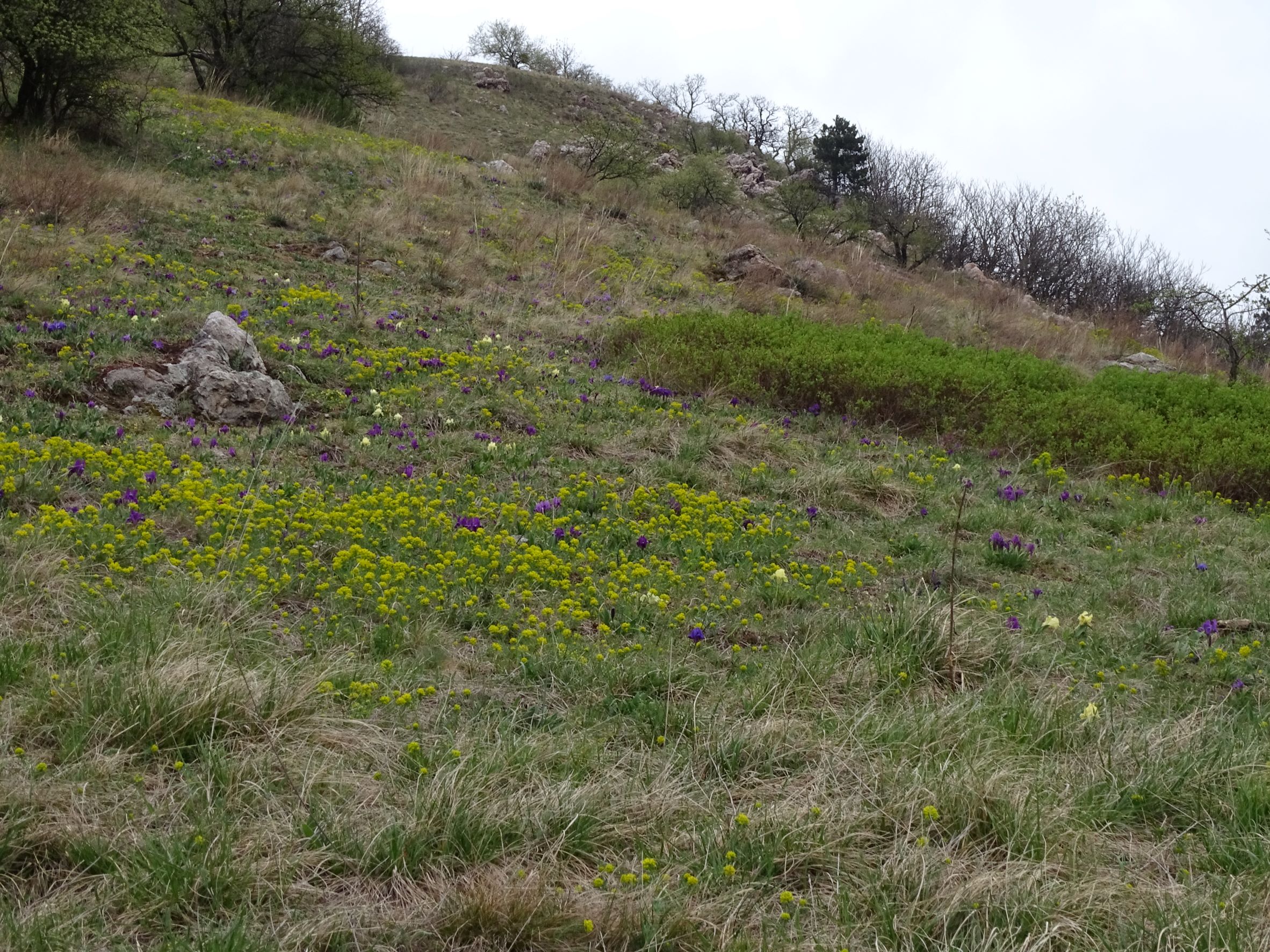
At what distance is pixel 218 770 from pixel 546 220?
14351mm

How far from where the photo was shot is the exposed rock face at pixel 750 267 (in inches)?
667

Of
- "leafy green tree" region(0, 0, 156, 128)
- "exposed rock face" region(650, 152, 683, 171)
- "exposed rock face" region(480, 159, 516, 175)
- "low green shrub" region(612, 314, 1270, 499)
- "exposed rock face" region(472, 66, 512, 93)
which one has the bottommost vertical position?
"low green shrub" region(612, 314, 1270, 499)

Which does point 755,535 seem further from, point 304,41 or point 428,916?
point 304,41

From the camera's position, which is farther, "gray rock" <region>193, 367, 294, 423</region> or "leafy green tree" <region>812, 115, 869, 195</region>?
"leafy green tree" <region>812, 115, 869, 195</region>

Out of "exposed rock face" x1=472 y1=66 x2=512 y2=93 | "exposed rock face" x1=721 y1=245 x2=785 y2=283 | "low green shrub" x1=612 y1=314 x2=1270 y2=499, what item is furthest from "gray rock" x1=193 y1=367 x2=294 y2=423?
"exposed rock face" x1=472 y1=66 x2=512 y2=93

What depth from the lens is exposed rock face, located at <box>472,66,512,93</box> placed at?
38031mm

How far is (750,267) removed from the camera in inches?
677

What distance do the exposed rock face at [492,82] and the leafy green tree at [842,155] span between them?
47.5ft

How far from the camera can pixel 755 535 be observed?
595 cm

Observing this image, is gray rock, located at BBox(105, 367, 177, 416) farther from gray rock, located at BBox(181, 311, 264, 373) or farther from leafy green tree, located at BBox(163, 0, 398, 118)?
leafy green tree, located at BBox(163, 0, 398, 118)

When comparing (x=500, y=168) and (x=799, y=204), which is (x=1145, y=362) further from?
(x=500, y=168)

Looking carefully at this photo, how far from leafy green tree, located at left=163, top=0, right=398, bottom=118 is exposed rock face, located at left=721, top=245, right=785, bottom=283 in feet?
36.3

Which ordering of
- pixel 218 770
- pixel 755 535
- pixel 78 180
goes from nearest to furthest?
1. pixel 218 770
2. pixel 755 535
3. pixel 78 180

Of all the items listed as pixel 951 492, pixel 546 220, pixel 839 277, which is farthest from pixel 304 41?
pixel 951 492
